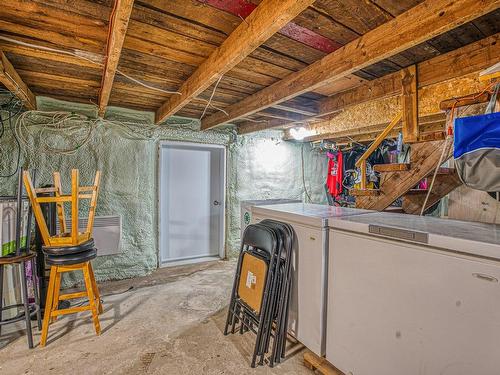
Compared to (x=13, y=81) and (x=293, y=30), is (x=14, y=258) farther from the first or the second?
(x=293, y=30)

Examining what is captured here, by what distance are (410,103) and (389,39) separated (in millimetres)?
791

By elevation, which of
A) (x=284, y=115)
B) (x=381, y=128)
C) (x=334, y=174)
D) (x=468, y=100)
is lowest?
(x=334, y=174)

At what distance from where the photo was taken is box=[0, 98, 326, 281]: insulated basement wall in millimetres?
2980

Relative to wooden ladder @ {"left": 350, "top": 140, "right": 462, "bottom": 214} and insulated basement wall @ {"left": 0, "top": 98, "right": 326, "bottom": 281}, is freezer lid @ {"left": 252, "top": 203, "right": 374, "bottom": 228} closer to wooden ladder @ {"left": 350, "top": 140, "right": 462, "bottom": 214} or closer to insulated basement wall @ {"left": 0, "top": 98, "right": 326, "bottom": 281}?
wooden ladder @ {"left": 350, "top": 140, "right": 462, "bottom": 214}

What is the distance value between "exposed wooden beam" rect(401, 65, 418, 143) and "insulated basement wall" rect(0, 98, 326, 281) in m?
2.57

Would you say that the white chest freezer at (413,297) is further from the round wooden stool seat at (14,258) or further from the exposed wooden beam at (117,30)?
the round wooden stool seat at (14,258)

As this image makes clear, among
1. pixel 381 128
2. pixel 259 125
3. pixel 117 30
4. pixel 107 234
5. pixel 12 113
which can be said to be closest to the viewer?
pixel 117 30

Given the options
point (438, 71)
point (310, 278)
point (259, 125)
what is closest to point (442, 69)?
point (438, 71)

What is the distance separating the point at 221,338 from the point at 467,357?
5.30 feet

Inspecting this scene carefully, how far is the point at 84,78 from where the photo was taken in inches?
94.5

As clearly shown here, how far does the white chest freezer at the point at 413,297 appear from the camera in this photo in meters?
1.03

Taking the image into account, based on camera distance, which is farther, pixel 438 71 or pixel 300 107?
pixel 300 107

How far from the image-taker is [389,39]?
4.84 ft

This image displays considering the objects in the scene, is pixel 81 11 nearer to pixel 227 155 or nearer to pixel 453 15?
pixel 453 15
